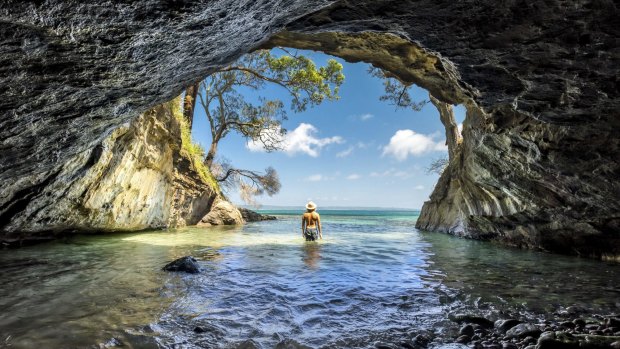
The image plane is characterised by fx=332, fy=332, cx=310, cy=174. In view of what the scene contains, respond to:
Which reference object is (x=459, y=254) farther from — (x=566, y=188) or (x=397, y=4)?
(x=397, y=4)

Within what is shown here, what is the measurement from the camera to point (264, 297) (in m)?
4.31

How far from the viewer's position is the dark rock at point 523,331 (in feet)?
9.91

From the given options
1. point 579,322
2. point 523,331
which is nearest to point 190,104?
point 523,331

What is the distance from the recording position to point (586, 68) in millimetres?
4156

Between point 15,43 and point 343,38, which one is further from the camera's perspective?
Result: point 343,38

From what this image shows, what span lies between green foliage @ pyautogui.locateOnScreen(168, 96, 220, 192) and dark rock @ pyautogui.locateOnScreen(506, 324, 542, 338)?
13.9m

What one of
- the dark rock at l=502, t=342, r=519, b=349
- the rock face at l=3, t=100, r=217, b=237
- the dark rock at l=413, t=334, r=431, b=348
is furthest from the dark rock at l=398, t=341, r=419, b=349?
the rock face at l=3, t=100, r=217, b=237

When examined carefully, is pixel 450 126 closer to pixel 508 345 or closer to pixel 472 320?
pixel 472 320

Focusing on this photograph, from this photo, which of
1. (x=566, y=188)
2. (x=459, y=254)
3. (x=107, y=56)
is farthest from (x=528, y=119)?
(x=107, y=56)

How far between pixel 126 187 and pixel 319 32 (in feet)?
28.8

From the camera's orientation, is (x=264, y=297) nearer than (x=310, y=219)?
Yes

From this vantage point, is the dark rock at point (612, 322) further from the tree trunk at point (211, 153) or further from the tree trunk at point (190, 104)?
the tree trunk at point (211, 153)

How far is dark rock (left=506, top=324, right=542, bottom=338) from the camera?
119 inches

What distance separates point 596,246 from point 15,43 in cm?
1107
